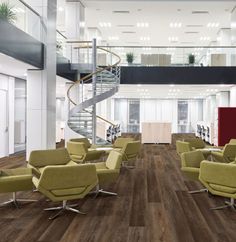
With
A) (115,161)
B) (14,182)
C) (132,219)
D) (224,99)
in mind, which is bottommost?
(132,219)

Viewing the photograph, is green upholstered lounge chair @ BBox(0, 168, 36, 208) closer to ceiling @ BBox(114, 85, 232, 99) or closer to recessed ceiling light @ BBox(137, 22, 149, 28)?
ceiling @ BBox(114, 85, 232, 99)

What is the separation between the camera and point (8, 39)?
759cm

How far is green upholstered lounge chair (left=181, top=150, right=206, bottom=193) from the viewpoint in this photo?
6411 millimetres

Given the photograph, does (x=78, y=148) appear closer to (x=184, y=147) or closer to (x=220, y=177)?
(x=184, y=147)

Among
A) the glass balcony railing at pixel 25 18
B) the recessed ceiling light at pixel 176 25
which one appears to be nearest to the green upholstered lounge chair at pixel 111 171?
the glass balcony railing at pixel 25 18

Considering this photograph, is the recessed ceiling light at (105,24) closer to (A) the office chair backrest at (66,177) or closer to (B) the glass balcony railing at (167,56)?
(B) the glass balcony railing at (167,56)

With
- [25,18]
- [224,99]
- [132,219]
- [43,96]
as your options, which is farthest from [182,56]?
[132,219]

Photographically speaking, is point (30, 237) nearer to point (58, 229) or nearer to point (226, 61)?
point (58, 229)

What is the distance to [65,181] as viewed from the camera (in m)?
5.18

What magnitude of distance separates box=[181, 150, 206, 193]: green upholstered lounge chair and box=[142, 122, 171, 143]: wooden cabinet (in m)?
10.7

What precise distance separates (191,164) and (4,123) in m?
7.82

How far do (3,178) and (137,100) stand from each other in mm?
25862

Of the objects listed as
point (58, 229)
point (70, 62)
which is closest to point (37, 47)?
point (70, 62)

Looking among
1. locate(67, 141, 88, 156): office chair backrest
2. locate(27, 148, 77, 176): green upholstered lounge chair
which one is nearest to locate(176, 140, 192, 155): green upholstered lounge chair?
locate(67, 141, 88, 156): office chair backrest
